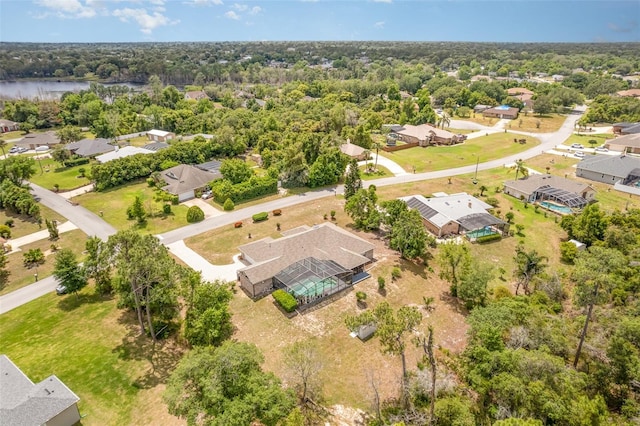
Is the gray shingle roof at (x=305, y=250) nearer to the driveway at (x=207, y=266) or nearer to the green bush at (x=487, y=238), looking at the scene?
the driveway at (x=207, y=266)

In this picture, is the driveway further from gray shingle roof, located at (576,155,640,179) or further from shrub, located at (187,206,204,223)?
gray shingle roof, located at (576,155,640,179)

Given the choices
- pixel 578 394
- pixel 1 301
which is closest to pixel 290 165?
pixel 1 301

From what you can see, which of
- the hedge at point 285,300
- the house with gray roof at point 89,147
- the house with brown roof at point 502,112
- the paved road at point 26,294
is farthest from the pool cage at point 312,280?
the house with brown roof at point 502,112

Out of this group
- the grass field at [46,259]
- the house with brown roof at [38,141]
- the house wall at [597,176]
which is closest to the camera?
the grass field at [46,259]

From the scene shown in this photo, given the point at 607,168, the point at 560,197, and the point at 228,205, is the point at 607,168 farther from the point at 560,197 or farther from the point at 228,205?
the point at 228,205

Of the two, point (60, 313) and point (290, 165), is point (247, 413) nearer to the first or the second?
point (60, 313)

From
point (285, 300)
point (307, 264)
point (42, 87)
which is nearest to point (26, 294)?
point (285, 300)
